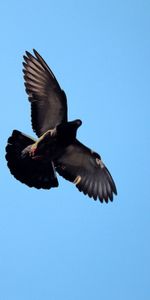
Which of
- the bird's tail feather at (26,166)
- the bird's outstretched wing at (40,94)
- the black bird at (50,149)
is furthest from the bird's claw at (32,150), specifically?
the bird's outstretched wing at (40,94)

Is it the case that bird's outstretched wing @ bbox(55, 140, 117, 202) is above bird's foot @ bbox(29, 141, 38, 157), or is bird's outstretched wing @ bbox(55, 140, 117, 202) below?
above

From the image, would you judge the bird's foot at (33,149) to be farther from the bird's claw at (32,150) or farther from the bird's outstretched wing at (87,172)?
the bird's outstretched wing at (87,172)

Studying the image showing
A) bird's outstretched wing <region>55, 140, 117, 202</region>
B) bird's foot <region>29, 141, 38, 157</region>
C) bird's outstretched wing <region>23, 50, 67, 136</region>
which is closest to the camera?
bird's foot <region>29, 141, 38, 157</region>

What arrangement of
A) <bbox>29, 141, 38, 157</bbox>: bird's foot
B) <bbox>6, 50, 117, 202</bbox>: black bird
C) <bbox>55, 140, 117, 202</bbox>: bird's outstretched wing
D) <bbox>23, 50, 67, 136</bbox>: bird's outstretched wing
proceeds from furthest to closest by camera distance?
<bbox>55, 140, 117, 202</bbox>: bird's outstretched wing
<bbox>23, 50, 67, 136</bbox>: bird's outstretched wing
<bbox>6, 50, 117, 202</bbox>: black bird
<bbox>29, 141, 38, 157</bbox>: bird's foot

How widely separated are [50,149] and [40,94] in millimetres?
1459

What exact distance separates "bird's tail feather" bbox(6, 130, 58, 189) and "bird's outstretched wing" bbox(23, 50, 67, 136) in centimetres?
66

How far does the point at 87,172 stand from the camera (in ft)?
75.9

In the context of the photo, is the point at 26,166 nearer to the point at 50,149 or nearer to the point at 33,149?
the point at 33,149

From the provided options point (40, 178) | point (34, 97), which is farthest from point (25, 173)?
point (34, 97)

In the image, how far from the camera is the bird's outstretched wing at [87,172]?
22797 millimetres

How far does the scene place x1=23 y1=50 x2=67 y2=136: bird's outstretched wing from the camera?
2223 centimetres

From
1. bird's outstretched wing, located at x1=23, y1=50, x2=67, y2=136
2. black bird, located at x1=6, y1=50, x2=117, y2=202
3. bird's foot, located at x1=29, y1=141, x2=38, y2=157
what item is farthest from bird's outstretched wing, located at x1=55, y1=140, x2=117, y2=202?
bird's foot, located at x1=29, y1=141, x2=38, y2=157

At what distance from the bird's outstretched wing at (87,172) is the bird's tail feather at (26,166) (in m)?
0.48

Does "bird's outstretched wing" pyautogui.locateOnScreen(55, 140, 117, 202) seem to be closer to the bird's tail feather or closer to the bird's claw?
the bird's tail feather
